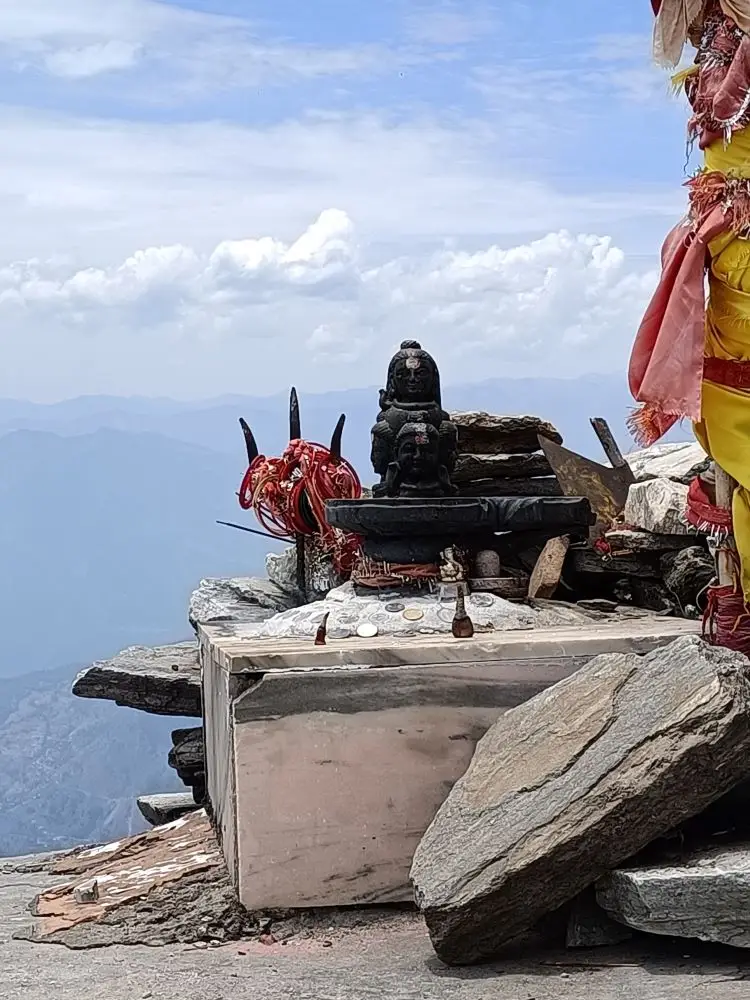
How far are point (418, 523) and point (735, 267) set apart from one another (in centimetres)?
173

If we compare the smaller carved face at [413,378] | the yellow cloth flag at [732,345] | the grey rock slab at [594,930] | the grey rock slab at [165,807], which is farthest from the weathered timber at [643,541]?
the grey rock slab at [165,807]

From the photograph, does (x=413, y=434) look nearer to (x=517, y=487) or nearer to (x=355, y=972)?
(x=517, y=487)

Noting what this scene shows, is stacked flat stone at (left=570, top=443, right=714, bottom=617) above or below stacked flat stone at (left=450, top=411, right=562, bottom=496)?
below

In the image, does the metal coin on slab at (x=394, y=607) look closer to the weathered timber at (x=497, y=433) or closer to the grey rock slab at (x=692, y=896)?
the weathered timber at (x=497, y=433)

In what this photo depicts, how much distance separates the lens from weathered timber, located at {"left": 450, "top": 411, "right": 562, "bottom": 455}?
6.71 m

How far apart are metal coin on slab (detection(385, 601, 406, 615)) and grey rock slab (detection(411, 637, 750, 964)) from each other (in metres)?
1.22

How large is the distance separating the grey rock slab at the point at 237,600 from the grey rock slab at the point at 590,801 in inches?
101

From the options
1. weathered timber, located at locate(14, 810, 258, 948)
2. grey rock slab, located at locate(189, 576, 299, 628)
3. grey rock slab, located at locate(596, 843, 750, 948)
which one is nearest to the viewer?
grey rock slab, located at locate(596, 843, 750, 948)

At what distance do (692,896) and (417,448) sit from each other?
249 cm

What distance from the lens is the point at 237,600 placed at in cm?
709

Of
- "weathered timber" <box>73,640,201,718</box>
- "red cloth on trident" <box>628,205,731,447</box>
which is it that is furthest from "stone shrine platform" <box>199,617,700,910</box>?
"weathered timber" <box>73,640,201,718</box>

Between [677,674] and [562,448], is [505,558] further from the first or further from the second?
[677,674]

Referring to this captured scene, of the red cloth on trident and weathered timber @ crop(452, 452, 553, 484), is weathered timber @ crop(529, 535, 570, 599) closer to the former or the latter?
weathered timber @ crop(452, 452, 553, 484)

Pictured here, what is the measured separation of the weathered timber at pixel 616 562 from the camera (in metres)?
6.07
